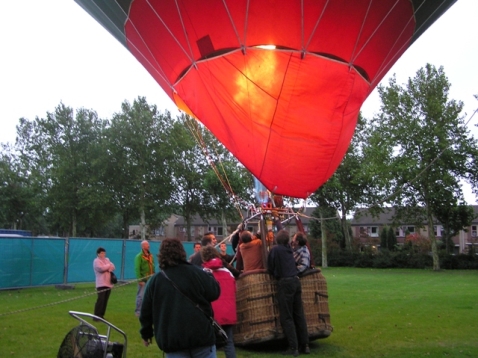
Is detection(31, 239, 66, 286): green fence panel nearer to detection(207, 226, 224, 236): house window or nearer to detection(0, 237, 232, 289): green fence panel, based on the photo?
detection(0, 237, 232, 289): green fence panel

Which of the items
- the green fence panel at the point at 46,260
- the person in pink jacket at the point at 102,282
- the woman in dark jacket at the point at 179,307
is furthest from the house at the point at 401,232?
the woman in dark jacket at the point at 179,307

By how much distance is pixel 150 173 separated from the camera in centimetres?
4512

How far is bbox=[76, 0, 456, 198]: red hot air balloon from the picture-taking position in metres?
6.97

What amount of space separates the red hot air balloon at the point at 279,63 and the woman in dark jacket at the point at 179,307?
4.04m

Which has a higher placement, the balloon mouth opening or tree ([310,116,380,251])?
tree ([310,116,380,251])

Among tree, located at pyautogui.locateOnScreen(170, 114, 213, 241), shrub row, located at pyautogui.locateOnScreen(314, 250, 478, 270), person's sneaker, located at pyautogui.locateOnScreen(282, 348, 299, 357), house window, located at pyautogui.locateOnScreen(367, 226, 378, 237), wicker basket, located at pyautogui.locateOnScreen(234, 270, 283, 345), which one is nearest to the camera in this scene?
person's sneaker, located at pyautogui.locateOnScreen(282, 348, 299, 357)

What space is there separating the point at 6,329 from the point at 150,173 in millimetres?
37209

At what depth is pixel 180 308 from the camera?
3533 millimetres

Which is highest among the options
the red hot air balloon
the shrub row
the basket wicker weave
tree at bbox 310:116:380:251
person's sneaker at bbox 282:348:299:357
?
tree at bbox 310:116:380:251

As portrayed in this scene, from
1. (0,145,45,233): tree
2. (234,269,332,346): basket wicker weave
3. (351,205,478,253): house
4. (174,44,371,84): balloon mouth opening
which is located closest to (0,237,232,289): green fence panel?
(234,269,332,346): basket wicker weave

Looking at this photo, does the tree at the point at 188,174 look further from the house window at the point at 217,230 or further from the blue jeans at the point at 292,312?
the blue jeans at the point at 292,312

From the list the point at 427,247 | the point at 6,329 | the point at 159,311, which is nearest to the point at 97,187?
the point at 427,247

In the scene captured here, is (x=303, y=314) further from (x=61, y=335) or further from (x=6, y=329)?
(x=6, y=329)

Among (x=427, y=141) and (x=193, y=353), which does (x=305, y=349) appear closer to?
(x=193, y=353)
